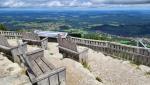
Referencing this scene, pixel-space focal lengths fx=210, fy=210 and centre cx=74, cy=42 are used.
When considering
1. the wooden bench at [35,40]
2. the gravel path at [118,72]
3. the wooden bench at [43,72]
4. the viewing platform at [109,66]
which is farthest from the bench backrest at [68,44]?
the wooden bench at [43,72]

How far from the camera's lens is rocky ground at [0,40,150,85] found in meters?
7.11

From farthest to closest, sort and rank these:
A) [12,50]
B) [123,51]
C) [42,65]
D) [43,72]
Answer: [123,51], [12,50], [42,65], [43,72]

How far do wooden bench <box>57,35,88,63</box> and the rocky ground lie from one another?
0.34 m

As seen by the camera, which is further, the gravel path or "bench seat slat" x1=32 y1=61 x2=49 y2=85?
the gravel path

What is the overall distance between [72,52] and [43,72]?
3.76 metres

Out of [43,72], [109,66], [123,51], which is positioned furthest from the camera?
[123,51]

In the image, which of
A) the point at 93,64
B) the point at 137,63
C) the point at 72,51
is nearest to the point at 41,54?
the point at 72,51

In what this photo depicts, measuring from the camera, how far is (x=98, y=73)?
9.14 metres

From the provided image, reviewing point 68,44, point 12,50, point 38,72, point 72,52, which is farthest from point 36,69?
point 68,44

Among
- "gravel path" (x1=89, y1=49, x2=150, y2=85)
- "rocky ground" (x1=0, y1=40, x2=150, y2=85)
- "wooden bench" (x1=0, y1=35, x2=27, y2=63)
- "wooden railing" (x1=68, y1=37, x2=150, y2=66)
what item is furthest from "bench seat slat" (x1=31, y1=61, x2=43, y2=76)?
"wooden railing" (x1=68, y1=37, x2=150, y2=66)

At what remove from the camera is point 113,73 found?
906cm

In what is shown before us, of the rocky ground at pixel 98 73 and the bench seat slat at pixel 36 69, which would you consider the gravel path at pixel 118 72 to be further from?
the bench seat slat at pixel 36 69

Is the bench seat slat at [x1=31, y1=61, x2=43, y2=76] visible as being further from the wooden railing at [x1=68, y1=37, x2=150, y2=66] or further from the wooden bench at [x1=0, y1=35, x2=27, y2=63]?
the wooden railing at [x1=68, y1=37, x2=150, y2=66]

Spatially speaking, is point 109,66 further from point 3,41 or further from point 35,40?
point 35,40
